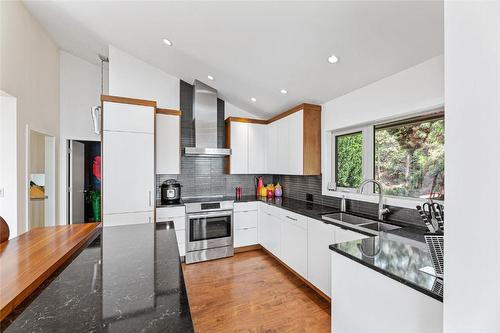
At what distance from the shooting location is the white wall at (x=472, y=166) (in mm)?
561

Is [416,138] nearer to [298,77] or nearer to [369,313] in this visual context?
[298,77]

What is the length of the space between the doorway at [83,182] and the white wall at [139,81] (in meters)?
1.52

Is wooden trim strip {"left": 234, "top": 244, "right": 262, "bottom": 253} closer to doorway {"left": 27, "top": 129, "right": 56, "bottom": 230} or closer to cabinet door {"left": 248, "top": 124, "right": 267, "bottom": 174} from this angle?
cabinet door {"left": 248, "top": 124, "right": 267, "bottom": 174}

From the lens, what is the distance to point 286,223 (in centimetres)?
283

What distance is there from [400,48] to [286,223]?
2141 millimetres

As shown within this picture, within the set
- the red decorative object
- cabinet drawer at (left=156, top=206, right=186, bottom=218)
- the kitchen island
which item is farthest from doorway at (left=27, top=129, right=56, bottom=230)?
the kitchen island

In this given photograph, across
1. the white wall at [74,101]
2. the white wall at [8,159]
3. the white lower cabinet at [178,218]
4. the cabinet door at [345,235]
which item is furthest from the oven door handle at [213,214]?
the white wall at [74,101]

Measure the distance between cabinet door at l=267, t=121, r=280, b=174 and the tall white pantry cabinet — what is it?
6.05 ft

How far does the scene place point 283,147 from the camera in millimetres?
3354

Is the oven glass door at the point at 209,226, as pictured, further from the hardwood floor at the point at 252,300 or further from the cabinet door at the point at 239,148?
the cabinet door at the point at 239,148

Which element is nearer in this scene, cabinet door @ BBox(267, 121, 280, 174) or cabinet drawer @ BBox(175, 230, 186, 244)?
cabinet drawer @ BBox(175, 230, 186, 244)

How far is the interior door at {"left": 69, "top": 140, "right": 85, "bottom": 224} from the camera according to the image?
381cm

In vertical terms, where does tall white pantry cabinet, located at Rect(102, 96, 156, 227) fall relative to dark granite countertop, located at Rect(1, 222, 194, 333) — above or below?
above

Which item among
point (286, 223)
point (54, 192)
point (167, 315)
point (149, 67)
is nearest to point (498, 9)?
point (167, 315)
